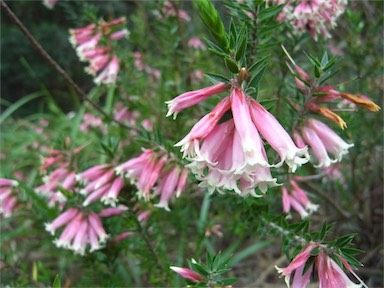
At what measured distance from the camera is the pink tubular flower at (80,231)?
1.64m

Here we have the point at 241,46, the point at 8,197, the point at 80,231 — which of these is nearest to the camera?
the point at 241,46

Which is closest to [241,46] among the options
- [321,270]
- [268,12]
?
[268,12]

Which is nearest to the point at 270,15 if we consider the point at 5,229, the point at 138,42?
the point at 138,42

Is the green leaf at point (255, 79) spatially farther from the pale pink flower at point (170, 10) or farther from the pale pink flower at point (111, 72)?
the pale pink flower at point (170, 10)

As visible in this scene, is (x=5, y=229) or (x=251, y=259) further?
(x=5, y=229)

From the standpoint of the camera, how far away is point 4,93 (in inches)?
409

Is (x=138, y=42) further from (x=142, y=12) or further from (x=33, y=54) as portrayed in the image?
(x=33, y=54)

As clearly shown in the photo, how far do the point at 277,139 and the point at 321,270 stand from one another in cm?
36

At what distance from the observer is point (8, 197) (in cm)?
213

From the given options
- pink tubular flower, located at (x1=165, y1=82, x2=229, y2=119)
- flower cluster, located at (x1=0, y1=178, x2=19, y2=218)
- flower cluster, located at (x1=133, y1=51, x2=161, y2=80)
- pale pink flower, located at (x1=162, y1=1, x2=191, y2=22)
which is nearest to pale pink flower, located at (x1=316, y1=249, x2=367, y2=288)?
pink tubular flower, located at (x1=165, y1=82, x2=229, y2=119)

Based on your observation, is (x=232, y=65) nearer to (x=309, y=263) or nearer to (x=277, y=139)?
(x=277, y=139)

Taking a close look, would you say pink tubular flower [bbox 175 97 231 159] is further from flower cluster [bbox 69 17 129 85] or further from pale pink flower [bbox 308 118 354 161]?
flower cluster [bbox 69 17 129 85]

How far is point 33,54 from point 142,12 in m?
7.34

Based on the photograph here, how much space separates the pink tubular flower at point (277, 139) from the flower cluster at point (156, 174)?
0.50 m
